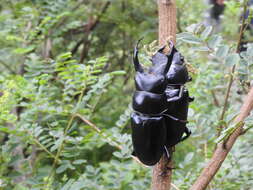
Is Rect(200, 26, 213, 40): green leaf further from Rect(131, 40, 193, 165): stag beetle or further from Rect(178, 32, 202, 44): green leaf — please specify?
Rect(131, 40, 193, 165): stag beetle

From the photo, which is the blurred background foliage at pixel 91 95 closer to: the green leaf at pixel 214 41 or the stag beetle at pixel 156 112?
the green leaf at pixel 214 41

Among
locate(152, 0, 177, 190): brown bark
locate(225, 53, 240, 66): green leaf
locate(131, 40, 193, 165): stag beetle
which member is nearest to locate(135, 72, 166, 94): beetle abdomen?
locate(131, 40, 193, 165): stag beetle

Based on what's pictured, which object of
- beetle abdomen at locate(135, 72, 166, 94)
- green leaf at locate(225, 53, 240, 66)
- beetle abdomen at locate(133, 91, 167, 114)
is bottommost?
beetle abdomen at locate(133, 91, 167, 114)

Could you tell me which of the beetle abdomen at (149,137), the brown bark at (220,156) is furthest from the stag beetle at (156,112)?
the brown bark at (220,156)

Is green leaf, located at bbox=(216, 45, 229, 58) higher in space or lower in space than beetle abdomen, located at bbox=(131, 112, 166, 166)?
higher

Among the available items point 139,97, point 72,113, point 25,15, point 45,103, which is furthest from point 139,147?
point 25,15

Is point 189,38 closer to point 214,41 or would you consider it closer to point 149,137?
point 214,41

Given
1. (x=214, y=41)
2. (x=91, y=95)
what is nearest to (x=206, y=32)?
(x=214, y=41)
